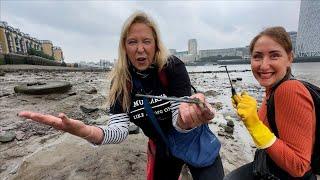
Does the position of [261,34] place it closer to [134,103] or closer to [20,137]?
[134,103]

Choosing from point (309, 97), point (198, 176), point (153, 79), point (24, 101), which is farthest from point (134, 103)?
point (24, 101)

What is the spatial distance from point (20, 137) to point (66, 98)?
14.4 feet

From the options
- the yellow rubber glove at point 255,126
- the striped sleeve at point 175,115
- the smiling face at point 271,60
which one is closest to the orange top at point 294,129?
the yellow rubber glove at point 255,126

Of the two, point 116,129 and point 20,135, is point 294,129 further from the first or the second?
point 20,135

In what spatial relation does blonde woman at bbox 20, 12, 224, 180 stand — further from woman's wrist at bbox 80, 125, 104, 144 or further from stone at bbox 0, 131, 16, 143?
stone at bbox 0, 131, 16, 143

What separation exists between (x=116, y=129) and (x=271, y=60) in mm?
1597

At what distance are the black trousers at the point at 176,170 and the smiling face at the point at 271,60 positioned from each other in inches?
37.1

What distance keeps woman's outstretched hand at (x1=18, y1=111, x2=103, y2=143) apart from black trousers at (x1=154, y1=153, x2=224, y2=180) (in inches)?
31.1

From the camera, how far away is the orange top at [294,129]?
1.86m

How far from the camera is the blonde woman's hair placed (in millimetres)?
2518

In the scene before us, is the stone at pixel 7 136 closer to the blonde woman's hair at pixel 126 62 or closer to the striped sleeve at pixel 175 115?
the blonde woman's hair at pixel 126 62

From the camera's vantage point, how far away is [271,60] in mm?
2209

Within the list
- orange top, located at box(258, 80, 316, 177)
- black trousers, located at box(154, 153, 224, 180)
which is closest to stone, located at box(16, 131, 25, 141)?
black trousers, located at box(154, 153, 224, 180)

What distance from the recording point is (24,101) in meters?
8.71
